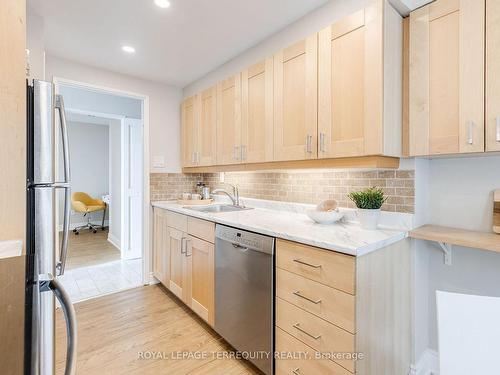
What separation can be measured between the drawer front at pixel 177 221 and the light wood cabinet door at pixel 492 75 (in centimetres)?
210

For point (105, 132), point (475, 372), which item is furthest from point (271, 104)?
point (105, 132)

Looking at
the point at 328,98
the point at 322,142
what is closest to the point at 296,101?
the point at 328,98

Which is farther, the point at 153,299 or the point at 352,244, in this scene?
the point at 153,299

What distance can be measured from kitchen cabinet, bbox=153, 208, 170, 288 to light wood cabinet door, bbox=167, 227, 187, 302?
4.0 inches

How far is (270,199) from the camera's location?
251cm

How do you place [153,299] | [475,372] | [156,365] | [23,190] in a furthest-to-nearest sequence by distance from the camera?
[153,299], [156,365], [23,190], [475,372]

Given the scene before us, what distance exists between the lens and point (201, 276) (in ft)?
7.04

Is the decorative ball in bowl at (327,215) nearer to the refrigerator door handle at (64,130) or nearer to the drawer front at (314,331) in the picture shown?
the drawer front at (314,331)

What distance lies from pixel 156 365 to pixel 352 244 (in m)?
1.51

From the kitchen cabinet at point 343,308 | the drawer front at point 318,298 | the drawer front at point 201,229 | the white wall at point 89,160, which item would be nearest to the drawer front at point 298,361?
the kitchen cabinet at point 343,308

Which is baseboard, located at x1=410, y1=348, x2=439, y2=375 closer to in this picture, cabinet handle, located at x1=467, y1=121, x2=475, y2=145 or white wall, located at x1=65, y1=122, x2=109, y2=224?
cabinet handle, located at x1=467, y1=121, x2=475, y2=145

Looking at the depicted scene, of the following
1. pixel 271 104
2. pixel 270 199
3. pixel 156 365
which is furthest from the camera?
pixel 270 199

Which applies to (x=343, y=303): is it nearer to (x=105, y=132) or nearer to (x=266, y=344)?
(x=266, y=344)

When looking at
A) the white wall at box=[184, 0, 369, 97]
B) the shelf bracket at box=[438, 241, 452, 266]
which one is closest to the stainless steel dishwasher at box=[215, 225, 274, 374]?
the shelf bracket at box=[438, 241, 452, 266]
